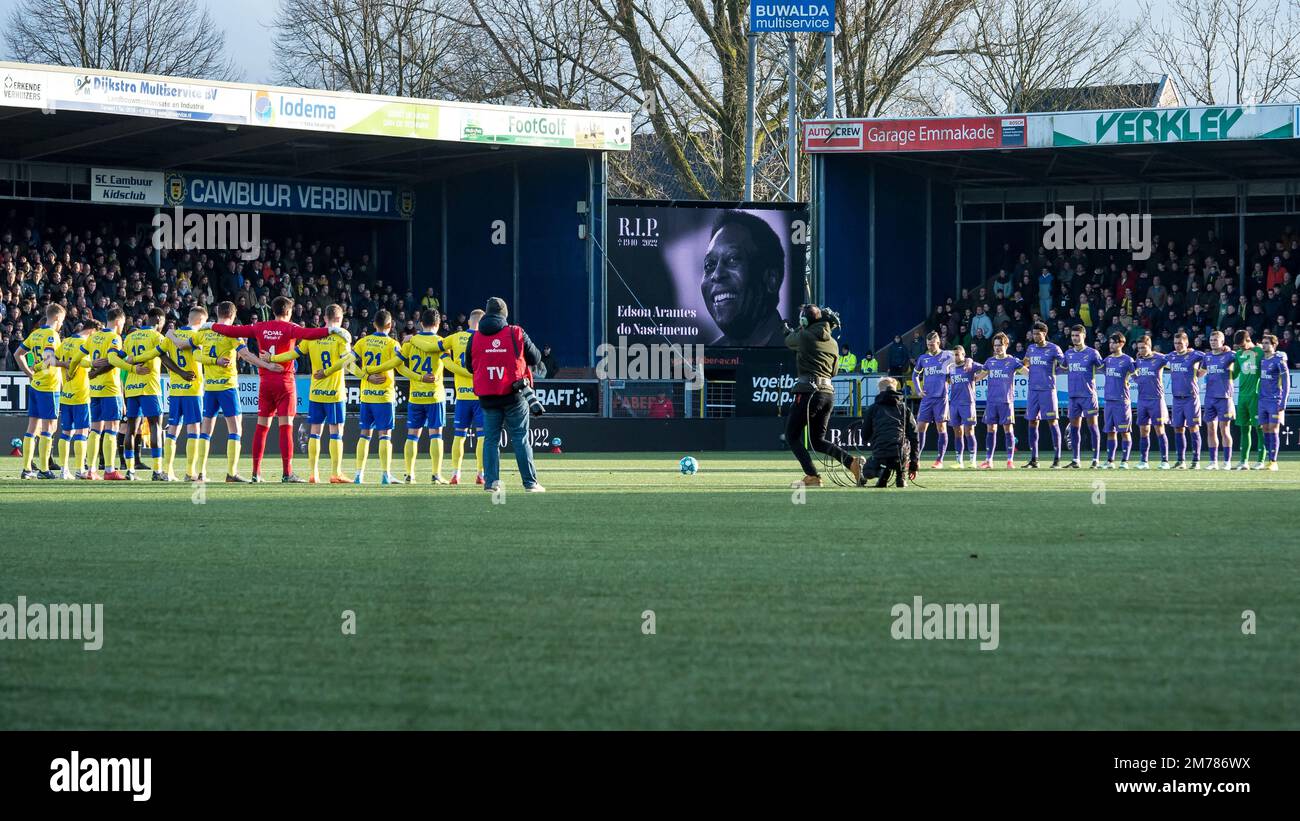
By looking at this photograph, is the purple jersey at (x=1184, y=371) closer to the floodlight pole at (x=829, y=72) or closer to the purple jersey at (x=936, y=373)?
the purple jersey at (x=936, y=373)

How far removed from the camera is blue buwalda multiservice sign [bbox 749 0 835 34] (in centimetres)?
3972

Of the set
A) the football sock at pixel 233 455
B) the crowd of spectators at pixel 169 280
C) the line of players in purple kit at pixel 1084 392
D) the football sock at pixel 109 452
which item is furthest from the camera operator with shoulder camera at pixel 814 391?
the crowd of spectators at pixel 169 280

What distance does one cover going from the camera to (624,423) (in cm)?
3578

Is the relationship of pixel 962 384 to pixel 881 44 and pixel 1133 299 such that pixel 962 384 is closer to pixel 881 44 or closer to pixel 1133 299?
pixel 1133 299

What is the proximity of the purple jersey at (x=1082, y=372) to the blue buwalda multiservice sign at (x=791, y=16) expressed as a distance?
14.5 m

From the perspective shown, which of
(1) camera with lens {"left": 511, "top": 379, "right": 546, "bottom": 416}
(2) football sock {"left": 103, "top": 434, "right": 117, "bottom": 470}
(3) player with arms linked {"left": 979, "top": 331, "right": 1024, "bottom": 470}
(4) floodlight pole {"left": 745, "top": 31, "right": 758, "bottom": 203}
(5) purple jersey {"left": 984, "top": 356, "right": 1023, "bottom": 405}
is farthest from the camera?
(4) floodlight pole {"left": 745, "top": 31, "right": 758, "bottom": 203}

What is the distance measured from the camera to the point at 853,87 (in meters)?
51.4

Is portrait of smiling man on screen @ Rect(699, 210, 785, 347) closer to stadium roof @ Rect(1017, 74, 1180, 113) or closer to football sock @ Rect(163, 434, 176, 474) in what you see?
stadium roof @ Rect(1017, 74, 1180, 113)

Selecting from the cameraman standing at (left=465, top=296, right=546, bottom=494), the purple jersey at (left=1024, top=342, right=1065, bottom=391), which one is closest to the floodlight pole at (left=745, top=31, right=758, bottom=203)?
the purple jersey at (left=1024, top=342, right=1065, bottom=391)

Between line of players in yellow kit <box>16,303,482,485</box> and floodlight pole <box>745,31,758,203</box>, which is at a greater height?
floodlight pole <box>745,31,758,203</box>

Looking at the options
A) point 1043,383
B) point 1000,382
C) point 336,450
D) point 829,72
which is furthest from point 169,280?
point 1043,383

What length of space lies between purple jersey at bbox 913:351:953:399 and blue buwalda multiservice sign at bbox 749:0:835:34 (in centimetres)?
1380

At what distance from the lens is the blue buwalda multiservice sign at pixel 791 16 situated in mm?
39719

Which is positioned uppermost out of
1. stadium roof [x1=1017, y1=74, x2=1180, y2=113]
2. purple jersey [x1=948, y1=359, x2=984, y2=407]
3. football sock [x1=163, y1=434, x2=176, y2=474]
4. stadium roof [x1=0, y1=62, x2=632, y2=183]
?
stadium roof [x1=1017, y1=74, x2=1180, y2=113]
